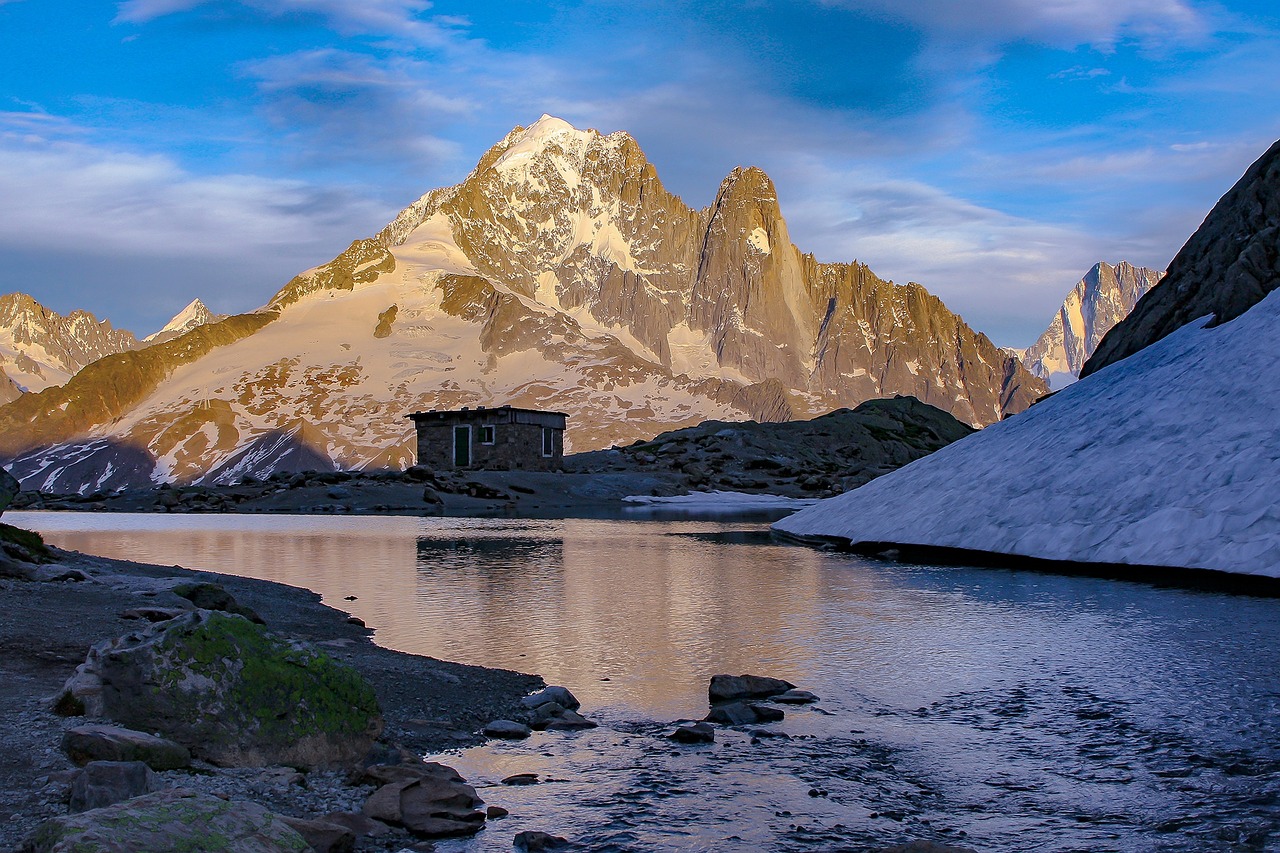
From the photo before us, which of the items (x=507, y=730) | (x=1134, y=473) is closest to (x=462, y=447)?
(x=1134, y=473)

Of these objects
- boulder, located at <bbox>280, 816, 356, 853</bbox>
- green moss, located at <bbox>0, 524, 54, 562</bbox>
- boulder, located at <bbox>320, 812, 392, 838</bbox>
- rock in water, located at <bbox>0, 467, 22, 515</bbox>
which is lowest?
boulder, located at <bbox>320, 812, 392, 838</bbox>

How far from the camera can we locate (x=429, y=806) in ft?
28.0

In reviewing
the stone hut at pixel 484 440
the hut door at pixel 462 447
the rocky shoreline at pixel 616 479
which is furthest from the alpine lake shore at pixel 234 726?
the hut door at pixel 462 447

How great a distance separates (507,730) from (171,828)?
542 centimetres

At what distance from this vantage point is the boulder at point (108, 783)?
23.4 ft

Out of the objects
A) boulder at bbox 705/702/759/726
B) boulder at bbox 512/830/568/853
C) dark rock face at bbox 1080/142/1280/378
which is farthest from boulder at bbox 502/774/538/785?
dark rock face at bbox 1080/142/1280/378

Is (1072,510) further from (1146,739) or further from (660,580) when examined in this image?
(1146,739)

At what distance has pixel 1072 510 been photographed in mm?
25312

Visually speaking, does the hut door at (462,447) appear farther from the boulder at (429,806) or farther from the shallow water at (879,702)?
the boulder at (429,806)

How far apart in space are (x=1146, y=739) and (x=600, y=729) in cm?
567

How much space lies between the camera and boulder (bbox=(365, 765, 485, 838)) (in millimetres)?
8273

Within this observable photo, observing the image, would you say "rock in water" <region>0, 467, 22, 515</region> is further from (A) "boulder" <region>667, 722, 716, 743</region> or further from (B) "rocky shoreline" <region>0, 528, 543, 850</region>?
(A) "boulder" <region>667, 722, 716, 743</region>

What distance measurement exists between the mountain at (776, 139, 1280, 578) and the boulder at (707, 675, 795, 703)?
452 inches

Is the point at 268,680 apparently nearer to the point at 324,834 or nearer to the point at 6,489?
the point at 324,834
